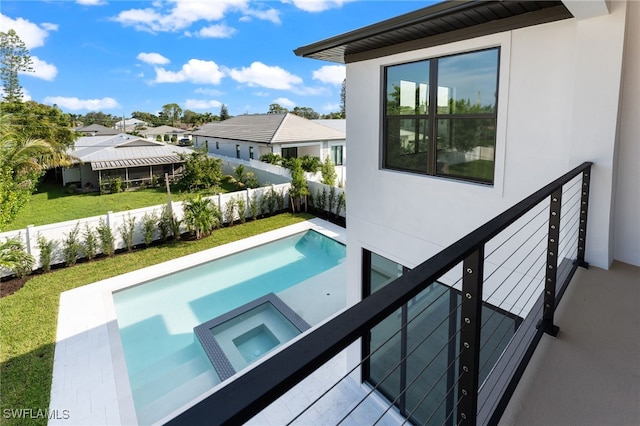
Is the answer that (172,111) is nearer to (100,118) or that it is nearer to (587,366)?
(100,118)

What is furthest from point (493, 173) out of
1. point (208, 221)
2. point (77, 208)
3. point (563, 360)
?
point (77, 208)

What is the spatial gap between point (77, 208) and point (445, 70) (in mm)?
20073

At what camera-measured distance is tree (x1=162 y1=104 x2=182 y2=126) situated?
3351 inches

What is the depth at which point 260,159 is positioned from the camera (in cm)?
2478

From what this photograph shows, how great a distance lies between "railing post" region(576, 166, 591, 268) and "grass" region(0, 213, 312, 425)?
8.34 m

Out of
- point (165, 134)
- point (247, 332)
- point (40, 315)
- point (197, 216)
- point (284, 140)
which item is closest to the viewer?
point (247, 332)

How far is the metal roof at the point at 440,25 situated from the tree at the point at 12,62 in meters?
34.8

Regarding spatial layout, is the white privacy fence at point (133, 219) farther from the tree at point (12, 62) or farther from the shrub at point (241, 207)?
the tree at point (12, 62)

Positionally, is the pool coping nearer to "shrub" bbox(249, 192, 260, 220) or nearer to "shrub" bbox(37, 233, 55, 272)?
"shrub" bbox(37, 233, 55, 272)

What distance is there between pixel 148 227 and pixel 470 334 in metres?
14.1

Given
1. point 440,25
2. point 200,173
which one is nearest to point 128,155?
point 200,173

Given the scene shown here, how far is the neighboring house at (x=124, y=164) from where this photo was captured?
2234 centimetres

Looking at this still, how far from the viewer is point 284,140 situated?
79.0ft

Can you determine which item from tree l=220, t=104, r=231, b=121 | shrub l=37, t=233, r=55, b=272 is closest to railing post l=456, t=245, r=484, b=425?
shrub l=37, t=233, r=55, b=272
